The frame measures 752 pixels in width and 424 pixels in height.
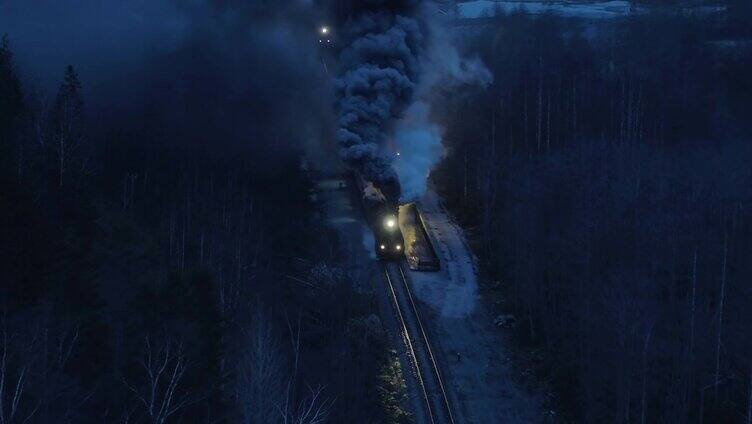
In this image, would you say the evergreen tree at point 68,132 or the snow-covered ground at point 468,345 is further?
the evergreen tree at point 68,132

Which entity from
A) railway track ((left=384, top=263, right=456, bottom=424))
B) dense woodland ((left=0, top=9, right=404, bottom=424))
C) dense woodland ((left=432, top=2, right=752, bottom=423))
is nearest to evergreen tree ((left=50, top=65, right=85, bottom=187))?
dense woodland ((left=0, top=9, right=404, bottom=424))

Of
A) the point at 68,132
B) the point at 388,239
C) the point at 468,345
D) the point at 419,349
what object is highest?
the point at 68,132

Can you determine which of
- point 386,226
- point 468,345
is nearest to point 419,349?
point 468,345

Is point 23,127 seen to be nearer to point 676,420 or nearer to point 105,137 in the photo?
point 105,137

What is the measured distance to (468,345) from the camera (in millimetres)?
16672

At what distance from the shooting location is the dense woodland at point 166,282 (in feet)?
36.7

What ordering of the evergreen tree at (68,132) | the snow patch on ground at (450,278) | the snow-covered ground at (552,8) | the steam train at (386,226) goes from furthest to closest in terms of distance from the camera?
the snow-covered ground at (552,8)
the steam train at (386,226)
the snow patch on ground at (450,278)
the evergreen tree at (68,132)

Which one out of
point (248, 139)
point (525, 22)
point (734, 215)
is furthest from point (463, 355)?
point (525, 22)

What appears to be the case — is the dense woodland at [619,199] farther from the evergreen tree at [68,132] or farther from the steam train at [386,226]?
the evergreen tree at [68,132]

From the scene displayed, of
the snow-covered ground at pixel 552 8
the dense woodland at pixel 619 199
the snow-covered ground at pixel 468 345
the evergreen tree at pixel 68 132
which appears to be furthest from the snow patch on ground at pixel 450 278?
the snow-covered ground at pixel 552 8

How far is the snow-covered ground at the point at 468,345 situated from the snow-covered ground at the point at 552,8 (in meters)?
25.8

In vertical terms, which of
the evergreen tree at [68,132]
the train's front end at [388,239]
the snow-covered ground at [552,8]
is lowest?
the train's front end at [388,239]

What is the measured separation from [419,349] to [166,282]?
573 cm

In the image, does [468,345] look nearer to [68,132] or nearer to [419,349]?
[419,349]
